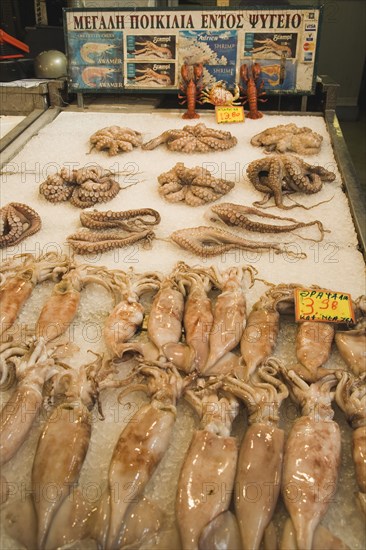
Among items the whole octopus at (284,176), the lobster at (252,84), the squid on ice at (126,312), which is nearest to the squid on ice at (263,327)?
the squid on ice at (126,312)

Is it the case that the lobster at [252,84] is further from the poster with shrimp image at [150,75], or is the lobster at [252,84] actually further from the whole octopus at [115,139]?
the whole octopus at [115,139]

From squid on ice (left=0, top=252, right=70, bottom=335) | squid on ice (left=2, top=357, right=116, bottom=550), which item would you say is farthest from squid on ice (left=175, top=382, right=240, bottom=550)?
squid on ice (left=0, top=252, right=70, bottom=335)

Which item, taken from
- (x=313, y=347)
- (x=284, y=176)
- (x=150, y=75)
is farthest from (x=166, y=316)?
(x=150, y=75)

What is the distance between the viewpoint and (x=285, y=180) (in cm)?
365

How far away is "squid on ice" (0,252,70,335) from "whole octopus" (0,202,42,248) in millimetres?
227

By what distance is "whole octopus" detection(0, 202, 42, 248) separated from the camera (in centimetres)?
313

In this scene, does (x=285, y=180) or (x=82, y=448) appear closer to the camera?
(x=82, y=448)

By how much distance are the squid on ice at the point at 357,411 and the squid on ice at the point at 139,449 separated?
630mm

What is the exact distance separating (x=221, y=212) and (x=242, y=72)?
90.4 inches

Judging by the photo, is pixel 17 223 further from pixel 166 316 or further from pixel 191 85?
pixel 191 85

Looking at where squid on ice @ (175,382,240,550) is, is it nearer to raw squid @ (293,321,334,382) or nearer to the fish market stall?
the fish market stall

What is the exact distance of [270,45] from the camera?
4805mm

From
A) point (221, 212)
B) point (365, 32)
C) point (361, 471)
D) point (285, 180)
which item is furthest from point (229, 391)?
point (365, 32)

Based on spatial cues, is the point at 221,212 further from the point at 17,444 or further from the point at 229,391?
the point at 17,444
